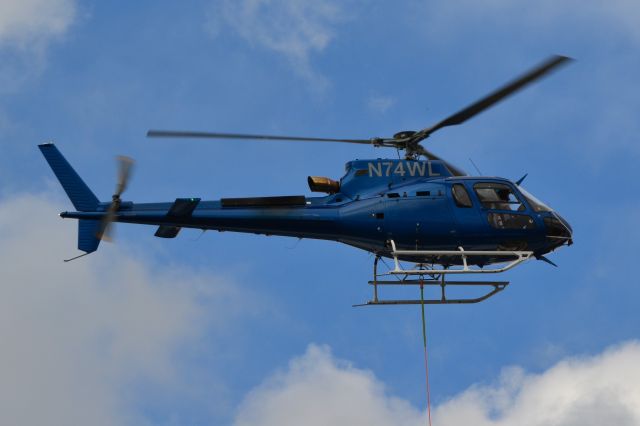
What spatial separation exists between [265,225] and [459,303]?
16.9 ft

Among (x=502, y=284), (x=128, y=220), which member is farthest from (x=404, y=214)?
(x=128, y=220)

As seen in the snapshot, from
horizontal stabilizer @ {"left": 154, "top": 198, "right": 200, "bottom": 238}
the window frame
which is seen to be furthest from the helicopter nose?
horizontal stabilizer @ {"left": 154, "top": 198, "right": 200, "bottom": 238}

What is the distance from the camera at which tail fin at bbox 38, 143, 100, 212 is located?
24.4 metres

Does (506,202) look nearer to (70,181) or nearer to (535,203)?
(535,203)

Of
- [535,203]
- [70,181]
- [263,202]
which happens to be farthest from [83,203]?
[535,203]

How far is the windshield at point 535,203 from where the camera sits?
987 inches

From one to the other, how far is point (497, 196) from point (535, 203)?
38.8 inches

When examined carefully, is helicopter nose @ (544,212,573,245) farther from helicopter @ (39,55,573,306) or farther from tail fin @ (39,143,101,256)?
tail fin @ (39,143,101,256)

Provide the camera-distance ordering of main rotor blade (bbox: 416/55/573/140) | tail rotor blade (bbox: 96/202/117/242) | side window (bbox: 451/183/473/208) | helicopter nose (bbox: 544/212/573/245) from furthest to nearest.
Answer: helicopter nose (bbox: 544/212/573/245)
side window (bbox: 451/183/473/208)
tail rotor blade (bbox: 96/202/117/242)
main rotor blade (bbox: 416/55/573/140)

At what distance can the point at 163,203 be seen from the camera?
79.6 ft

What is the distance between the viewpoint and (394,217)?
967 inches

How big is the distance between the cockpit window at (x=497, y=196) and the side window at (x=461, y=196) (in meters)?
0.30

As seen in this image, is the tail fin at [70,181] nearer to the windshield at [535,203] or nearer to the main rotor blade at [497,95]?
the main rotor blade at [497,95]

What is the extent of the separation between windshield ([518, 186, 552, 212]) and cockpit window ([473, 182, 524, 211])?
31 cm
